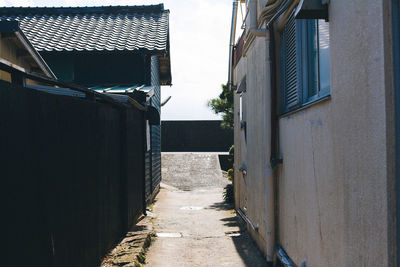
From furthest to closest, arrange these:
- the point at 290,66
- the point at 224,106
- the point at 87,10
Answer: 1. the point at 224,106
2. the point at 87,10
3. the point at 290,66

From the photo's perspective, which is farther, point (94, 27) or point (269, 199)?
point (94, 27)

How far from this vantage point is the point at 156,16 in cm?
1528

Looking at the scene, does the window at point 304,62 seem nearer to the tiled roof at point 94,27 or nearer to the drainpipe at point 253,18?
the drainpipe at point 253,18

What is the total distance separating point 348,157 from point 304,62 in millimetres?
1993

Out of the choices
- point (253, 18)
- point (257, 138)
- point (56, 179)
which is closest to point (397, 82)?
point (56, 179)

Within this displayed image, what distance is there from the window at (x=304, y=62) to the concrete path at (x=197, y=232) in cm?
274

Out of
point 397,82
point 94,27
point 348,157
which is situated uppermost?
point 94,27

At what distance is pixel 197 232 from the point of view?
9.36 metres

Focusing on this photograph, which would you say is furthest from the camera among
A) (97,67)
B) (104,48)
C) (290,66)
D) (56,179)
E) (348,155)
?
(97,67)

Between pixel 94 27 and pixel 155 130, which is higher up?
pixel 94 27

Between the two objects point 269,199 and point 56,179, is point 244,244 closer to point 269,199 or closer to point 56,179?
point 269,199

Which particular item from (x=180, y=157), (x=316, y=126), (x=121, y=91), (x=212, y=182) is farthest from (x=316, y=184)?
(x=180, y=157)

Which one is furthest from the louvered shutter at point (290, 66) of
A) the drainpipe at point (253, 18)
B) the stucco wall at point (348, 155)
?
the stucco wall at point (348, 155)

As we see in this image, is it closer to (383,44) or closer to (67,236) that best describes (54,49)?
(67,236)
